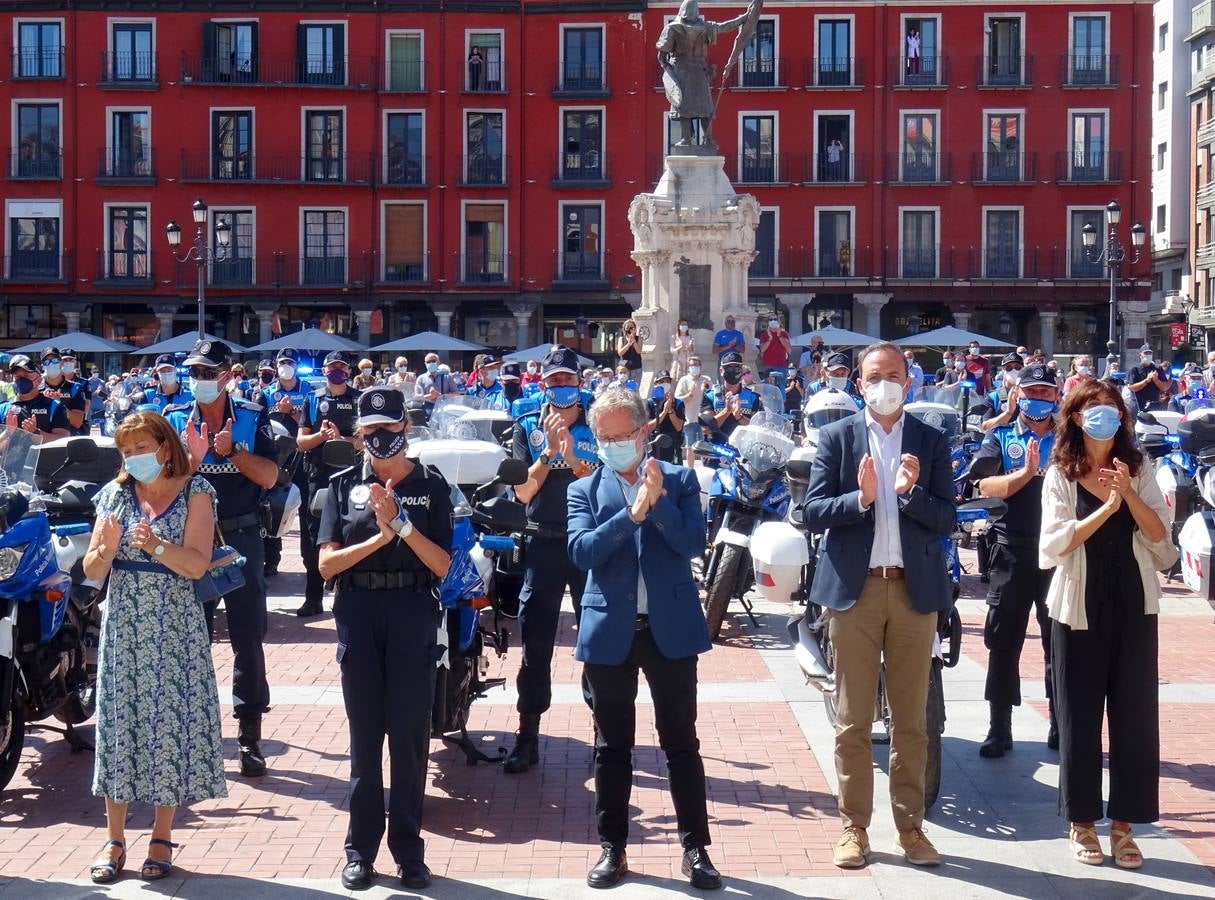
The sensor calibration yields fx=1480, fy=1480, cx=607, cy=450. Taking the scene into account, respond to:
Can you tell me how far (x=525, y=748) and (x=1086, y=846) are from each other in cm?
265

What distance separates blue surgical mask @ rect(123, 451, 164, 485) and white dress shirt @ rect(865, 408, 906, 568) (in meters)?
2.80

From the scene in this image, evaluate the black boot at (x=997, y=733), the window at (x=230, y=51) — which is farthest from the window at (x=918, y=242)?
the black boot at (x=997, y=733)

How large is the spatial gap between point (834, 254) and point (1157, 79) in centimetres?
2775

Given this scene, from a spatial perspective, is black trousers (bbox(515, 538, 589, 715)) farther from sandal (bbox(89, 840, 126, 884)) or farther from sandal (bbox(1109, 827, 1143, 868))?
sandal (bbox(1109, 827, 1143, 868))

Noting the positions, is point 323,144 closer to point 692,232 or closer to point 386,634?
point 692,232

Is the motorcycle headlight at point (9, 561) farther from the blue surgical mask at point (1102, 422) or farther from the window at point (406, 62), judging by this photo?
the window at point (406, 62)

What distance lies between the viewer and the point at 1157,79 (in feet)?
211

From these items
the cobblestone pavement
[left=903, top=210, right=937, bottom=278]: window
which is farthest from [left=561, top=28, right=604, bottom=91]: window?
the cobblestone pavement

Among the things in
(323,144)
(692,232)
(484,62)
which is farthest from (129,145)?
(692,232)

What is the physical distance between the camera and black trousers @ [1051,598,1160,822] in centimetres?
579

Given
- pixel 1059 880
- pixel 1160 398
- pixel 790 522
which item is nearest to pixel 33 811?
pixel 790 522

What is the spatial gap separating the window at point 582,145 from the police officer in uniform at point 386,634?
39552 millimetres

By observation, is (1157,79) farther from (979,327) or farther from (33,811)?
(33,811)

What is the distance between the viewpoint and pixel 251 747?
713 centimetres
